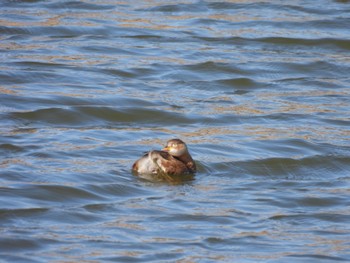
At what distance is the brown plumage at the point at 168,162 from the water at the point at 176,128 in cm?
14

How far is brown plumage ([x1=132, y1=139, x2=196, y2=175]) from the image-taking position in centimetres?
938

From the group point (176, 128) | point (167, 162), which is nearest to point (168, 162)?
point (167, 162)

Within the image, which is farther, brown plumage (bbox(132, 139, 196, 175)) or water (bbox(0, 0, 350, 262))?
brown plumage (bbox(132, 139, 196, 175))

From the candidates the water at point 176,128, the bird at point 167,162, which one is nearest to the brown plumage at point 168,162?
→ the bird at point 167,162

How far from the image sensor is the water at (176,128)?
786 cm

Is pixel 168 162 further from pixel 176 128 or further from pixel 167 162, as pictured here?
pixel 176 128

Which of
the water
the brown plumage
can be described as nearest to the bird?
the brown plumage

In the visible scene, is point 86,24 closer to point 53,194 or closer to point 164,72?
point 164,72

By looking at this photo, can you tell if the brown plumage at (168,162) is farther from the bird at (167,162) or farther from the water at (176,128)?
the water at (176,128)

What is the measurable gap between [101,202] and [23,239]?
52.1 inches

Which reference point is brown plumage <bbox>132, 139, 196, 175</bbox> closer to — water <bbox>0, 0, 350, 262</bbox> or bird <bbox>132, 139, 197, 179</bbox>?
bird <bbox>132, 139, 197, 179</bbox>

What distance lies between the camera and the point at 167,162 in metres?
9.51

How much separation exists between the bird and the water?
14cm

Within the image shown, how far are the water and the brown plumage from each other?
14 cm
